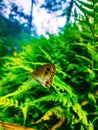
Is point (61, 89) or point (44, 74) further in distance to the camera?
point (61, 89)

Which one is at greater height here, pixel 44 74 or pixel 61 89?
pixel 44 74

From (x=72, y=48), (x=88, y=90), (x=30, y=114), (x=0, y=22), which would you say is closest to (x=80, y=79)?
(x=88, y=90)

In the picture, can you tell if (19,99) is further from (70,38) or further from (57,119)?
(70,38)

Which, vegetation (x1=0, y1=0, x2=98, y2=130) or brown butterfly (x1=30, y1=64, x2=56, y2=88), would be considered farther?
vegetation (x1=0, y1=0, x2=98, y2=130)

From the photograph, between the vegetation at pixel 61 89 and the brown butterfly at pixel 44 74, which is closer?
the brown butterfly at pixel 44 74
